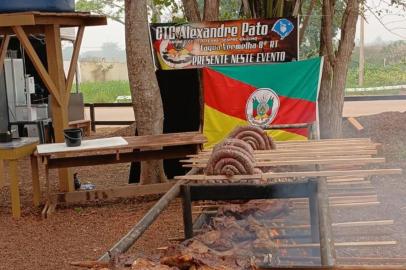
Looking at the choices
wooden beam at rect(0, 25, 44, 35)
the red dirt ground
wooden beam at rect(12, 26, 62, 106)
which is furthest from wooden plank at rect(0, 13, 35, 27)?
the red dirt ground

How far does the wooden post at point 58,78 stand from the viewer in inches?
348

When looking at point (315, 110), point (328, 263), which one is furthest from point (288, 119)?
point (328, 263)

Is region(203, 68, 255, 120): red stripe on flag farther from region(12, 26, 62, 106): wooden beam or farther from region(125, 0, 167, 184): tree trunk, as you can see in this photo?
region(12, 26, 62, 106): wooden beam

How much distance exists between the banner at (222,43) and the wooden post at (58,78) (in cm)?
143

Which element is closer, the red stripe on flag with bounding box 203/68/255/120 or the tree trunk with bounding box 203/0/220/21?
the red stripe on flag with bounding box 203/68/255/120

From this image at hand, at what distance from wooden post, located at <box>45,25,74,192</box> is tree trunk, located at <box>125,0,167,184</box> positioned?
3.32ft

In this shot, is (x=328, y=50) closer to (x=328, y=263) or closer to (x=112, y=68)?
(x=328, y=263)

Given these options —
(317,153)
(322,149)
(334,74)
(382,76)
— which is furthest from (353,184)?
(382,76)

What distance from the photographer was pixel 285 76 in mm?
9109

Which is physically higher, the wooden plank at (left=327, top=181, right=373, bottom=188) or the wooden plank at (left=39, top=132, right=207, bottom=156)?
the wooden plank at (left=39, top=132, right=207, bottom=156)

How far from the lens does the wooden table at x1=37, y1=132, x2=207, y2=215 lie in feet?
26.0

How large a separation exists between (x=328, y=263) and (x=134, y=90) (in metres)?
6.33

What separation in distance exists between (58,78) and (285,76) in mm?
3365

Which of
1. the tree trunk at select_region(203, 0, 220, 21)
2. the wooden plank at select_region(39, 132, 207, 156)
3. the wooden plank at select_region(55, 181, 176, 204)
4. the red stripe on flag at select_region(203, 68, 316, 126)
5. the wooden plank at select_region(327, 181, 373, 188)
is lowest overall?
the wooden plank at select_region(55, 181, 176, 204)
